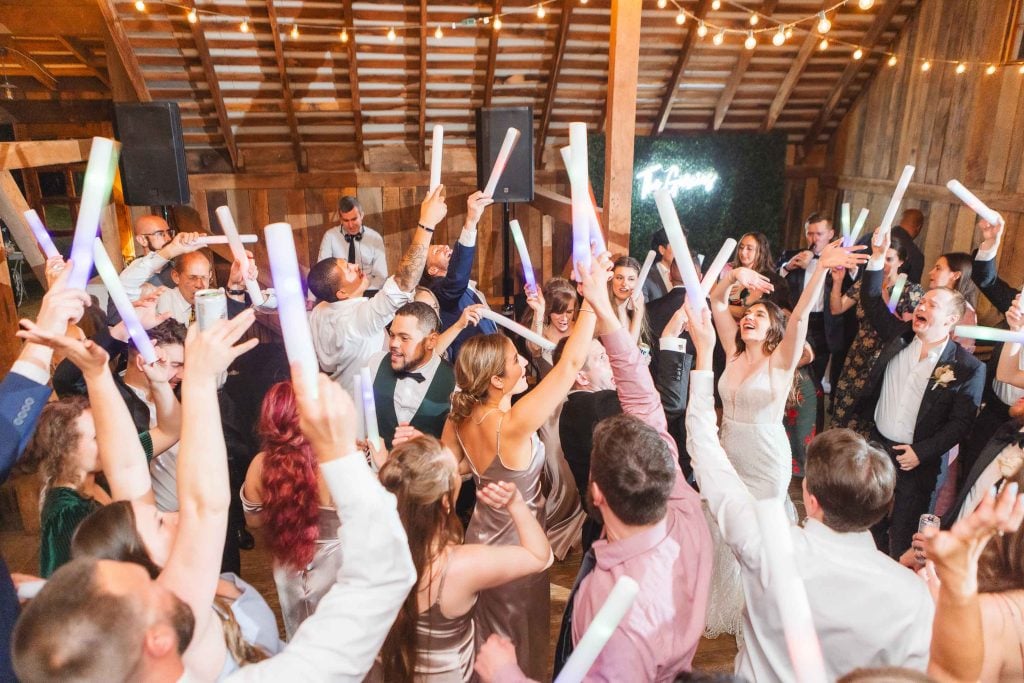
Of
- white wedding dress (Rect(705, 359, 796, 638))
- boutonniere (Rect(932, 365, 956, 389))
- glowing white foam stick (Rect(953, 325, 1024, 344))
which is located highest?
glowing white foam stick (Rect(953, 325, 1024, 344))

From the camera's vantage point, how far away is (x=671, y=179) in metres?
6.92

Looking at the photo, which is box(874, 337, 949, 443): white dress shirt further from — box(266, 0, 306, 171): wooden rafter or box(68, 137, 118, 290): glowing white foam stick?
box(266, 0, 306, 171): wooden rafter

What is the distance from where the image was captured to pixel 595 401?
252cm

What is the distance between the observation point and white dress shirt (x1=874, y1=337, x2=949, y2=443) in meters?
2.72

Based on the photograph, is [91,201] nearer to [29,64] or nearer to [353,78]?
[353,78]

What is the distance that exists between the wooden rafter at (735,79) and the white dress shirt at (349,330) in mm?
4399

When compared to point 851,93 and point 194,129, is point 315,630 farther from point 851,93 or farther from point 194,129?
point 851,93

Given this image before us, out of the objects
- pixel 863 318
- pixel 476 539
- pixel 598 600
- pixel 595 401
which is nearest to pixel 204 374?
pixel 598 600

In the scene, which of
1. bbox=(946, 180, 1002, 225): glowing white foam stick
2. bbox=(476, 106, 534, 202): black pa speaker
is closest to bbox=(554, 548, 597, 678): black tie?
bbox=(946, 180, 1002, 225): glowing white foam stick

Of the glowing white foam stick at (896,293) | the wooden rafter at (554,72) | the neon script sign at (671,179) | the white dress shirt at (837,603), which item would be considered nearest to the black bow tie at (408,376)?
the white dress shirt at (837,603)

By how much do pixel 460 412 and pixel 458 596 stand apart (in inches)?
29.6

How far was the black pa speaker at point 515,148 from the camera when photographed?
16.1 feet

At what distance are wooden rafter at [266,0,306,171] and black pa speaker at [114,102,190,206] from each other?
3.00ft

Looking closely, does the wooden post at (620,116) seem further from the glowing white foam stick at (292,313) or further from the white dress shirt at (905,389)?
the glowing white foam stick at (292,313)
